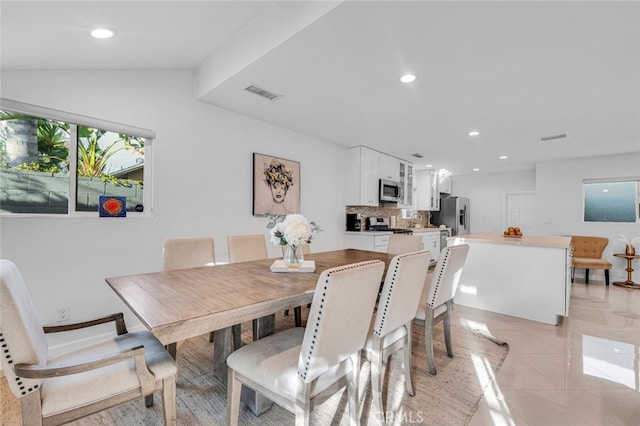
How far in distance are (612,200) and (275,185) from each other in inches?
251

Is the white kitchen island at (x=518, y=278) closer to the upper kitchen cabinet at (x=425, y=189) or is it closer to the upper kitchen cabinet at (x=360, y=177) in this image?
the upper kitchen cabinet at (x=360, y=177)

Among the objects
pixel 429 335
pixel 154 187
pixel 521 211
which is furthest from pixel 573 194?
pixel 154 187

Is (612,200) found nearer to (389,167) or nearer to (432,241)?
(432,241)

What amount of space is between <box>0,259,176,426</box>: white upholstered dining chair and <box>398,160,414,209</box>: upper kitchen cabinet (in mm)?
5355

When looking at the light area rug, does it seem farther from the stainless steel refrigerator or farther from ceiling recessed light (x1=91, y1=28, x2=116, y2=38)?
the stainless steel refrigerator

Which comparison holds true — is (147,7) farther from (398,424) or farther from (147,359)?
(398,424)

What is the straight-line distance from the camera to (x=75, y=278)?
8.04ft

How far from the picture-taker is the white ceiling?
1.77 meters

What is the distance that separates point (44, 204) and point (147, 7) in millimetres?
1765

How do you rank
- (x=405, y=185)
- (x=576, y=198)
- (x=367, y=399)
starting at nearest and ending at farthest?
(x=367, y=399), (x=576, y=198), (x=405, y=185)

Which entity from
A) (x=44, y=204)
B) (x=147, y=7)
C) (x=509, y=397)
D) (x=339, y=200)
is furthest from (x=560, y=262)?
(x=44, y=204)

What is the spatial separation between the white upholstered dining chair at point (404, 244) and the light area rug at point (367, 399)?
3.31 feet

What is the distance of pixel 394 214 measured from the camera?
6516 mm

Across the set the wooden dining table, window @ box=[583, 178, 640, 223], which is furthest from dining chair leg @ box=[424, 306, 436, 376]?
window @ box=[583, 178, 640, 223]
